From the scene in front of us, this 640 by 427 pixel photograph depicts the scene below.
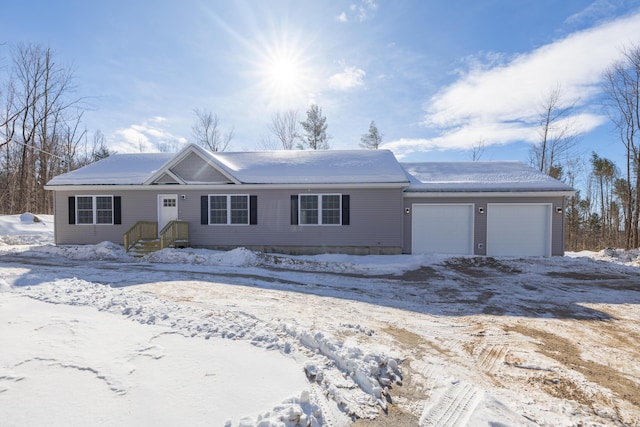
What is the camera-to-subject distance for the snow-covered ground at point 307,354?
2354 mm

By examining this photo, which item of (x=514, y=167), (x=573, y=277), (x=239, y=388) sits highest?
(x=514, y=167)

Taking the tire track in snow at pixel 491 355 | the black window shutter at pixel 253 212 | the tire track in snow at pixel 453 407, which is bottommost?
→ the tire track in snow at pixel 491 355

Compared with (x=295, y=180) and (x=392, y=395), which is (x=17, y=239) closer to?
(x=295, y=180)

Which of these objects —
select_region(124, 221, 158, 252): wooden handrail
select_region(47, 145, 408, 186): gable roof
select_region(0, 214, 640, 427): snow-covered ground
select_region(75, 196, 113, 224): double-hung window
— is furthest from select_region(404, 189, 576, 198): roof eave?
select_region(75, 196, 113, 224): double-hung window

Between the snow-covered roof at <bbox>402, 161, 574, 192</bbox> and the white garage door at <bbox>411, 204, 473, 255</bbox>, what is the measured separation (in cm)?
82

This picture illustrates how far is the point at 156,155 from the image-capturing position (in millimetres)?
16375

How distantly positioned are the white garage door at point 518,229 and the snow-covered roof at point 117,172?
48.1ft

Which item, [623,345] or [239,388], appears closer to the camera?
[239,388]

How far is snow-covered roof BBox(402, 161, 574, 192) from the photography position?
11578 millimetres

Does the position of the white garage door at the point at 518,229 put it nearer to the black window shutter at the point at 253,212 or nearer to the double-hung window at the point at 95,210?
the black window shutter at the point at 253,212

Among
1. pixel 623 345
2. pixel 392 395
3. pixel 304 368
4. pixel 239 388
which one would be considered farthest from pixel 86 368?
pixel 623 345

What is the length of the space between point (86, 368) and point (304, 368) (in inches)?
78.5

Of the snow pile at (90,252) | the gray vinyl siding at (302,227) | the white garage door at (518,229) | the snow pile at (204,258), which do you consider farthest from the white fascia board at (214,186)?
the white garage door at (518,229)

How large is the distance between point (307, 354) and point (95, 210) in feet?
45.1
